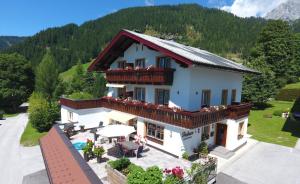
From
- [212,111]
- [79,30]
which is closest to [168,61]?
[212,111]

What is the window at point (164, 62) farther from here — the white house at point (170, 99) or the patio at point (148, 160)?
the patio at point (148, 160)

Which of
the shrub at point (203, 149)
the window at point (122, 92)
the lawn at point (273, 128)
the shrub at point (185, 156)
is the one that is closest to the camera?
the shrub at point (185, 156)

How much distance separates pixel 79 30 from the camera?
599 feet

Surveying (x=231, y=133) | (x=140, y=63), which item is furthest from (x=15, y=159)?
(x=231, y=133)

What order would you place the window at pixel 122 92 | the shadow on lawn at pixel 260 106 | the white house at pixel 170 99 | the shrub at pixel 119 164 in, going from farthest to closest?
the shadow on lawn at pixel 260 106 → the window at pixel 122 92 → the white house at pixel 170 99 → the shrub at pixel 119 164

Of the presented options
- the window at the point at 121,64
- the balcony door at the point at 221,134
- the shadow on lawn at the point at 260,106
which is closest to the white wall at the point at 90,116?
the window at the point at 121,64

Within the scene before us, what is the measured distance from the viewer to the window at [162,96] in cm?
2036

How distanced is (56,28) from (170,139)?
190m

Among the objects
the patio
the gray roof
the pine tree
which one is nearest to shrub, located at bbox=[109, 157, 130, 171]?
the patio

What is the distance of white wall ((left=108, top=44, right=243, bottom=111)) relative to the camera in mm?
18344

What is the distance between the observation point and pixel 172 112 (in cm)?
1703

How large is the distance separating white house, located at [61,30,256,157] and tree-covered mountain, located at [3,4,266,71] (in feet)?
365

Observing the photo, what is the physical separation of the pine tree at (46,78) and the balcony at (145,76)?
3756 centimetres

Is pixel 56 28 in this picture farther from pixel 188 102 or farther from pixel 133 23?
pixel 188 102
